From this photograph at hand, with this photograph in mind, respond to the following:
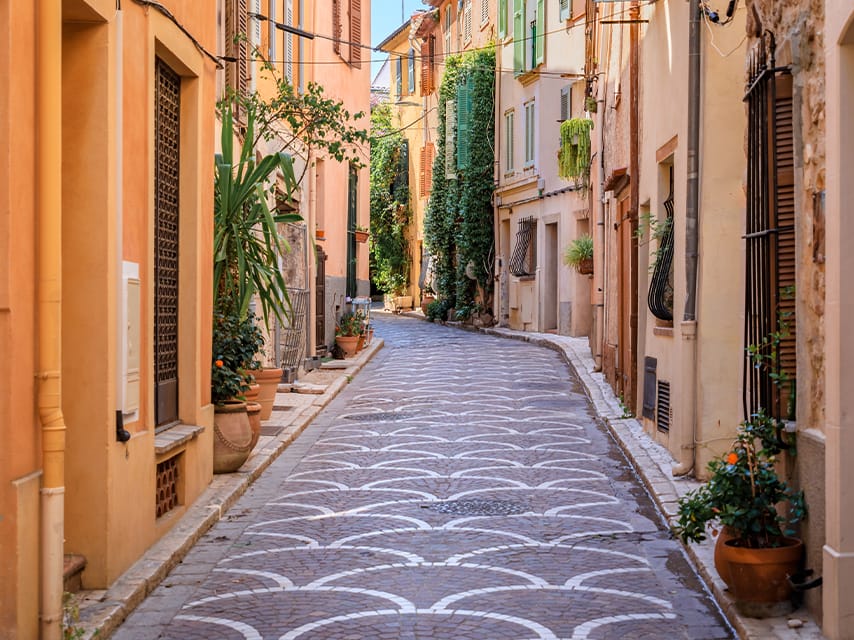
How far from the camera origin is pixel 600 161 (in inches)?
792

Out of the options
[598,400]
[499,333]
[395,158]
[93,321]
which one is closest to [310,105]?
[598,400]

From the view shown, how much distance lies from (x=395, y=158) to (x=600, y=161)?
28.0m

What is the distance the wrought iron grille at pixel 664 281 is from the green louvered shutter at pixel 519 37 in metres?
21.0

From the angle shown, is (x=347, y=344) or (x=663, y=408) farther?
(x=347, y=344)

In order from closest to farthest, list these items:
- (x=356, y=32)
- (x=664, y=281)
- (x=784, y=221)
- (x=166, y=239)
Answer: (x=784, y=221) < (x=166, y=239) < (x=664, y=281) < (x=356, y=32)

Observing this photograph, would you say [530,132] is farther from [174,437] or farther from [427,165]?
[174,437]

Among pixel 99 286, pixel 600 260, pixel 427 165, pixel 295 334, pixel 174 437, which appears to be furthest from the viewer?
pixel 427 165

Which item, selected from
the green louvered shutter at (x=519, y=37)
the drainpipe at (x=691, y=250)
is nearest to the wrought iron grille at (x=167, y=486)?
the drainpipe at (x=691, y=250)

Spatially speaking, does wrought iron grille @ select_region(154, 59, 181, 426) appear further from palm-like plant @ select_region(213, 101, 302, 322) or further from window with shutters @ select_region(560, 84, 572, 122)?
window with shutters @ select_region(560, 84, 572, 122)

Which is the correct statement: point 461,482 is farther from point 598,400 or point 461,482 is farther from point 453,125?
point 453,125

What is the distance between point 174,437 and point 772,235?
3951mm

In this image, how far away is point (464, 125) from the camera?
35.8 m

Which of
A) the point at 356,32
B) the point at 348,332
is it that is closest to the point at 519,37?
the point at 356,32

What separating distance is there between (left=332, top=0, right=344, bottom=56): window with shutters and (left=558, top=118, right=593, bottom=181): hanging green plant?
4.68m
